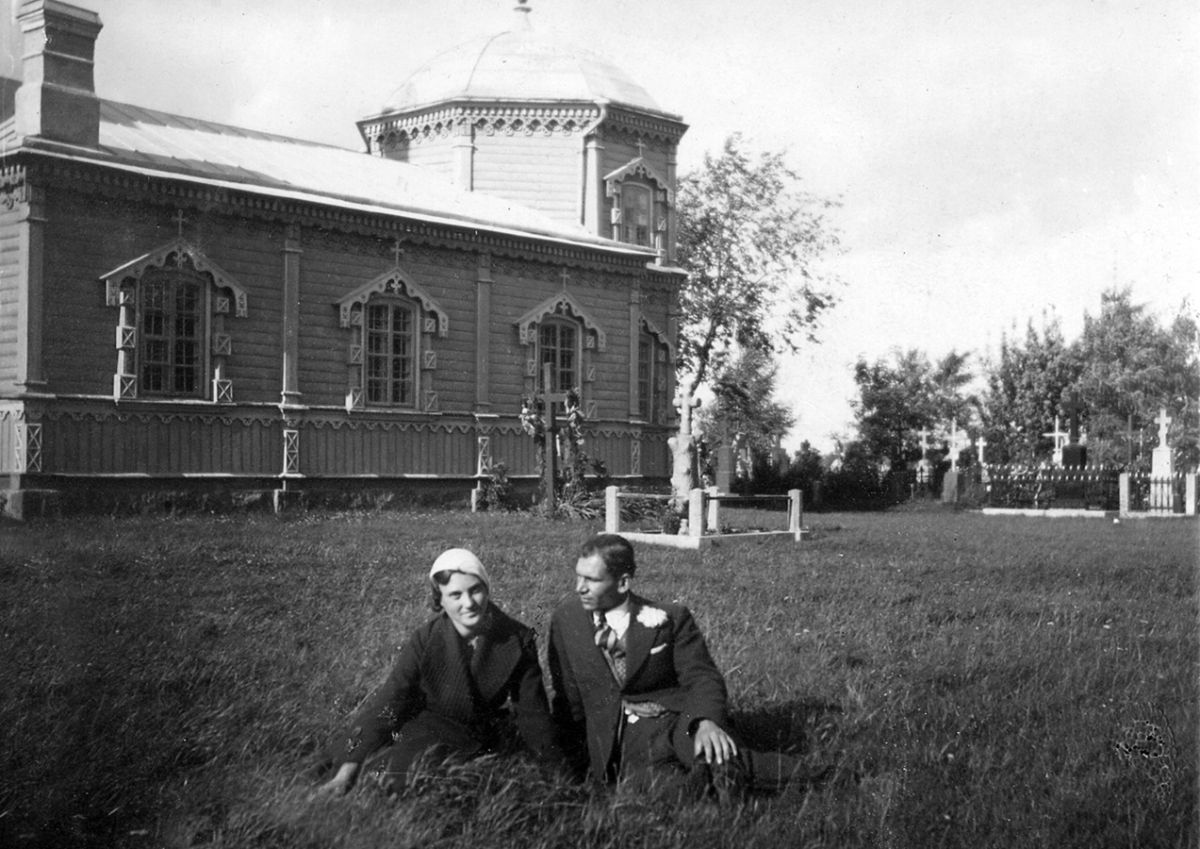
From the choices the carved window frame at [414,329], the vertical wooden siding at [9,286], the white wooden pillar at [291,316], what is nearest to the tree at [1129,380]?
the carved window frame at [414,329]

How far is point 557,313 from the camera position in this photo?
21344mm

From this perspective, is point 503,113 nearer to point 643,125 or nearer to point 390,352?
A: point 643,125

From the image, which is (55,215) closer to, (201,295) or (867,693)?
(201,295)

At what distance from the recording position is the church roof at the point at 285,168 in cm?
1495

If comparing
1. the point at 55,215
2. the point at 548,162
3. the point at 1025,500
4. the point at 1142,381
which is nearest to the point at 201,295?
the point at 55,215

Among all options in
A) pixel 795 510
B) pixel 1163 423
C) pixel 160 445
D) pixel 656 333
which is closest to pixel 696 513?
pixel 795 510

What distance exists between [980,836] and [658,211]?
2320cm

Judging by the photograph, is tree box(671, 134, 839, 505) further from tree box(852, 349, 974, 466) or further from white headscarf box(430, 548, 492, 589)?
white headscarf box(430, 548, 492, 589)

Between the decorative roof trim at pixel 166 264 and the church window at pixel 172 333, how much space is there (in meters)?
0.17

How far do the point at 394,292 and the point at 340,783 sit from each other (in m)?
14.8

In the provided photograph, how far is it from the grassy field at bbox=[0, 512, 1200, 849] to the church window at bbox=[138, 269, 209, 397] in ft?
13.9

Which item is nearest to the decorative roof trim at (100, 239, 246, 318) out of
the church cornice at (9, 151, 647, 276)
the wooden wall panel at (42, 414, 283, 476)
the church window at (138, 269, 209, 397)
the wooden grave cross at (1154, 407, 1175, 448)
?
the church window at (138, 269, 209, 397)

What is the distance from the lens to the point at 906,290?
32.7 meters

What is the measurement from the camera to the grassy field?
4.63 m
